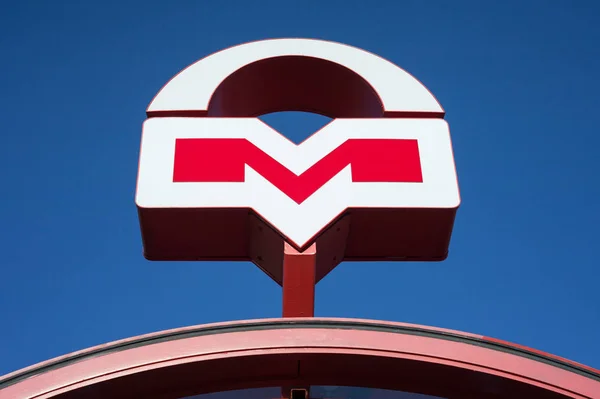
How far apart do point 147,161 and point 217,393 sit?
3.13 metres

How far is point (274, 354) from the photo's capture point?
4.98 m

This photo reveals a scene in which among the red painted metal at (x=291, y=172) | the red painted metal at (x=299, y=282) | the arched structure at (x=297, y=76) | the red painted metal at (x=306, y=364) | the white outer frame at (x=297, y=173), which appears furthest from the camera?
the arched structure at (x=297, y=76)

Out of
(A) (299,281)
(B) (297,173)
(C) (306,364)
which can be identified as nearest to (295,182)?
(B) (297,173)

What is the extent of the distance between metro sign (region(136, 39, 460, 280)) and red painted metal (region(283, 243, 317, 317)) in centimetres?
11

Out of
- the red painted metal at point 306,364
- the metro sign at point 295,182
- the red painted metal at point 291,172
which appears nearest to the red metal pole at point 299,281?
the metro sign at point 295,182

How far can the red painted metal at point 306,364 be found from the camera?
485 cm

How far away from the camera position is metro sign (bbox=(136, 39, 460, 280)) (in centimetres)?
739

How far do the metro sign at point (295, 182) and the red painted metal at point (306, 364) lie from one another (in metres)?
1.90

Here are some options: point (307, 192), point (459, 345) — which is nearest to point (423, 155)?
point (307, 192)

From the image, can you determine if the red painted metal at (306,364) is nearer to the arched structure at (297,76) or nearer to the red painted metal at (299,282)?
the red painted metal at (299,282)

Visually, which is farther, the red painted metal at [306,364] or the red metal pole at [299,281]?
the red metal pole at [299,281]

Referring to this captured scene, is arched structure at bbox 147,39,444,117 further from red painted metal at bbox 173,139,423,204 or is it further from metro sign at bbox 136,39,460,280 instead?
red painted metal at bbox 173,139,423,204

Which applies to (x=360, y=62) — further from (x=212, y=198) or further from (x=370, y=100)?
(x=212, y=198)

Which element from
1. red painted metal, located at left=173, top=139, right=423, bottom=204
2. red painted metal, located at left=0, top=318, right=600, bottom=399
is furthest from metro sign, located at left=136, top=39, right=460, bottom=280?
red painted metal, located at left=0, top=318, right=600, bottom=399
